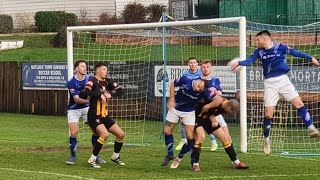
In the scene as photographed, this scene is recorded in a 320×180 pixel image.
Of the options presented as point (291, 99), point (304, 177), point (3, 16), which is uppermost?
point (3, 16)

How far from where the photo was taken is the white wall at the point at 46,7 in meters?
52.1

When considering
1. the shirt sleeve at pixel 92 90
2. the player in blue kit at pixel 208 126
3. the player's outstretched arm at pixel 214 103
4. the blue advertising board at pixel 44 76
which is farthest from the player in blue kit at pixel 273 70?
the blue advertising board at pixel 44 76

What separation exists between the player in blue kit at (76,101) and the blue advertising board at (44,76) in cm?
1442

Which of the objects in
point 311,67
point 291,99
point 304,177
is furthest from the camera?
point 311,67

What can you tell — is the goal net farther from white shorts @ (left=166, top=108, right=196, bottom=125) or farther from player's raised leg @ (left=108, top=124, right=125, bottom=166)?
player's raised leg @ (left=108, top=124, right=125, bottom=166)

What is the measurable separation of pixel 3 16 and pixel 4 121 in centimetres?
2132

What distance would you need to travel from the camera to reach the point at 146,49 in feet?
87.4

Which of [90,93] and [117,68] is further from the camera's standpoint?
[117,68]

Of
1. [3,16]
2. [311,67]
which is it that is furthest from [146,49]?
[3,16]

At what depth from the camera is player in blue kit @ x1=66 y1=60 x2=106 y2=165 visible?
1689 cm

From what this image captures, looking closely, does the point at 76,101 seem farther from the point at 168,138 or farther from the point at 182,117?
the point at 182,117

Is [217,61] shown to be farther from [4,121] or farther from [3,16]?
[3,16]

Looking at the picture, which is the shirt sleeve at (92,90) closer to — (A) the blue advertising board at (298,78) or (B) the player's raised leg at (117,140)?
(B) the player's raised leg at (117,140)

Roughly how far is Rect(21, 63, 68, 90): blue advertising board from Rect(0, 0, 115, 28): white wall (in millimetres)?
18924
